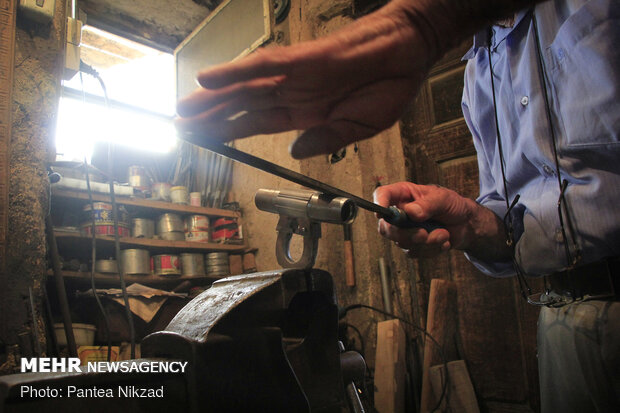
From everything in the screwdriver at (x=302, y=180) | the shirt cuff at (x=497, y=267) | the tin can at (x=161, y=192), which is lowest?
the shirt cuff at (x=497, y=267)

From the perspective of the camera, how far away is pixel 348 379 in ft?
3.20

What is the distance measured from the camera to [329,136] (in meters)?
0.71

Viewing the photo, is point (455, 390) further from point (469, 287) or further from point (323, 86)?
point (323, 86)

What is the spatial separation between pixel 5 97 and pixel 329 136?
1.86m

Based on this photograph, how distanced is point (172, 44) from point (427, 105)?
2941 millimetres

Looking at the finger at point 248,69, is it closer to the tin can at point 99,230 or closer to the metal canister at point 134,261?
the tin can at point 99,230

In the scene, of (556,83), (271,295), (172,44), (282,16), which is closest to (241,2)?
(282,16)

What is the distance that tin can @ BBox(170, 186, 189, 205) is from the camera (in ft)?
10.9

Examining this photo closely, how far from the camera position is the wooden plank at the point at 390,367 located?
2053 millimetres

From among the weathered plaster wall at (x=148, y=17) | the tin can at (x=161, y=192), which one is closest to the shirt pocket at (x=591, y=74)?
the tin can at (x=161, y=192)

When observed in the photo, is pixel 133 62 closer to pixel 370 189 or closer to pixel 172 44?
pixel 172 44

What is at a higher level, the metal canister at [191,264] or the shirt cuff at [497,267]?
the metal canister at [191,264]

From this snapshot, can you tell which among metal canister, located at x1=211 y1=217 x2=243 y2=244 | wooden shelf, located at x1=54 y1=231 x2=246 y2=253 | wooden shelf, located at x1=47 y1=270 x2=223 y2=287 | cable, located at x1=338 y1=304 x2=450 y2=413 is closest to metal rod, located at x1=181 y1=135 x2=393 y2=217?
cable, located at x1=338 y1=304 x2=450 y2=413

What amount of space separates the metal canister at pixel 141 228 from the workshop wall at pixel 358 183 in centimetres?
95
